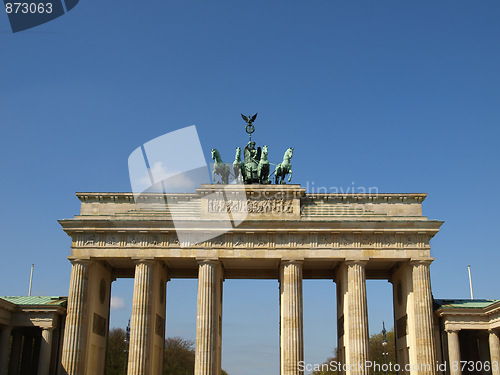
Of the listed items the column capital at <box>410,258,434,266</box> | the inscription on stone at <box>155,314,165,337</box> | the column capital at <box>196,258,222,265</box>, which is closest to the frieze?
the column capital at <box>196,258,222,265</box>

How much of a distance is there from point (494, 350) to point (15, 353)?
3563 centimetres

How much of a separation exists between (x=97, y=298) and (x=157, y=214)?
8.25 metres

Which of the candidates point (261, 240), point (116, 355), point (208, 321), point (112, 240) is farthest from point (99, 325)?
point (116, 355)

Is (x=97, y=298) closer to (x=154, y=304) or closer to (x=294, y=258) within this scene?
(x=154, y=304)

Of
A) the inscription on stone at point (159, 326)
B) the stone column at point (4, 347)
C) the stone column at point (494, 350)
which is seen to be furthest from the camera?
the inscription on stone at point (159, 326)

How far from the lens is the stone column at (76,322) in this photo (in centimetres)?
4025

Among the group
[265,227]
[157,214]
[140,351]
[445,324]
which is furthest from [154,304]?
[445,324]

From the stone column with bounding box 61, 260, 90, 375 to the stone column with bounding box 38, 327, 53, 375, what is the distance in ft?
5.34

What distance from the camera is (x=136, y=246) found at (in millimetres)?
43062

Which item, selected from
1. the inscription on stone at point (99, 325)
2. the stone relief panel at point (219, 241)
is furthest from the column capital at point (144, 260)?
the inscription on stone at point (99, 325)

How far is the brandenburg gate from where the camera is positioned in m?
41.2

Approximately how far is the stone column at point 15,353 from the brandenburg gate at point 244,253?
5590 millimetres

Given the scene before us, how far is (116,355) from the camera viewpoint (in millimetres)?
81562

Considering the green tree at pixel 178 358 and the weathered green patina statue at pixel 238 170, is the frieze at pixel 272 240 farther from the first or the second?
the green tree at pixel 178 358
